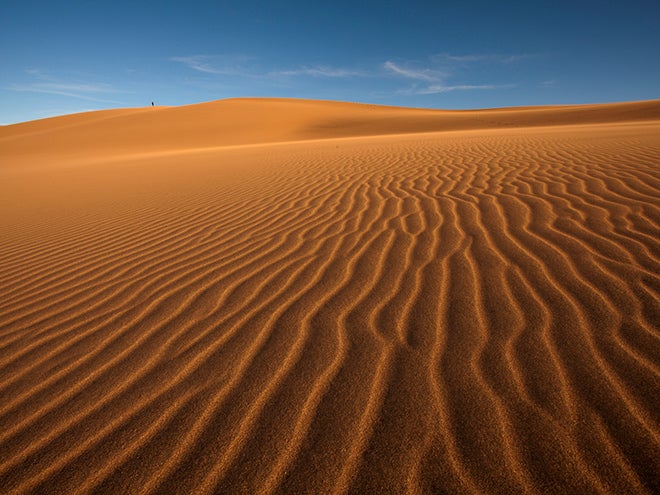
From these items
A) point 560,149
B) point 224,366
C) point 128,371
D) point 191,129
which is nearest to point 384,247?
point 224,366

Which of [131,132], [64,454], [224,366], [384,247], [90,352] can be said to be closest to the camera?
[64,454]

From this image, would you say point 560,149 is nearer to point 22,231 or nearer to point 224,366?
point 224,366

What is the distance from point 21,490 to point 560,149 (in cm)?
1005

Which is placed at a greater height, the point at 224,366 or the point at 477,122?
the point at 224,366

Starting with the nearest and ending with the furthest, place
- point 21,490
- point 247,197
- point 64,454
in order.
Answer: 1. point 21,490
2. point 64,454
3. point 247,197

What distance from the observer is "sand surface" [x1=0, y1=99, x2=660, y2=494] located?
1492 mm

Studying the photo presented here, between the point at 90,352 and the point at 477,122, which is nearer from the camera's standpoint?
the point at 90,352

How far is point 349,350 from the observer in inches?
84.2

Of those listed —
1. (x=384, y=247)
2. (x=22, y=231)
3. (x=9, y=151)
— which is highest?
(x=384, y=247)

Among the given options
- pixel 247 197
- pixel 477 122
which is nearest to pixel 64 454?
pixel 247 197

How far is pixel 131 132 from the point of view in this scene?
32531 millimetres

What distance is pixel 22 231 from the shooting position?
18.4 feet

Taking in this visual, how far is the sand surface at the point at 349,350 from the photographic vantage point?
58.7 inches

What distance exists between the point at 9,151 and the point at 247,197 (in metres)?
32.4
